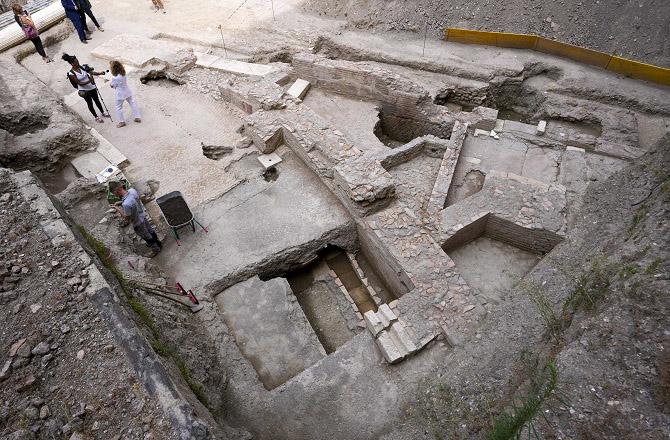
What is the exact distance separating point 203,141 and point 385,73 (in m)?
4.08

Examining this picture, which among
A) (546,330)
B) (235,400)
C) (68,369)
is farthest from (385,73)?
(68,369)

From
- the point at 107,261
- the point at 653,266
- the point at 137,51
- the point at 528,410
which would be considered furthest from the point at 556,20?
the point at 107,261

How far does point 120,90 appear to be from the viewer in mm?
7848

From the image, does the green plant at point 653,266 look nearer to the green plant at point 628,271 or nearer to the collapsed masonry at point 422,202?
the green plant at point 628,271

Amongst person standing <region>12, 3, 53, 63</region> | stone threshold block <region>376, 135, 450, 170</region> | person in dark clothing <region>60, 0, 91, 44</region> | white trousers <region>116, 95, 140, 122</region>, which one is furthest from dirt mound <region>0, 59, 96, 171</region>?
stone threshold block <region>376, 135, 450, 170</region>

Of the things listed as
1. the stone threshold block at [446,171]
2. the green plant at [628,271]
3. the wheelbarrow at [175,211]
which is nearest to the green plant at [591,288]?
the green plant at [628,271]

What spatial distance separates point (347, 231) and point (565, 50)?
8.09 metres

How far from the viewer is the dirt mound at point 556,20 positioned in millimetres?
9820

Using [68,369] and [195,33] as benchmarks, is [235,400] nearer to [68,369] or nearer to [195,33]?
[68,369]

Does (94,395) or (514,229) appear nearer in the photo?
(94,395)

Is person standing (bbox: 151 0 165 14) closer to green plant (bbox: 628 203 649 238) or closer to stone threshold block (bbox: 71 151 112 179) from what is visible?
stone threshold block (bbox: 71 151 112 179)

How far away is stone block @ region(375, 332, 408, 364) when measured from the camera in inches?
179

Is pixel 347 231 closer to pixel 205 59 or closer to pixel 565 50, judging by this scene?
pixel 205 59

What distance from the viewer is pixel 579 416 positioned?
8.88 ft
